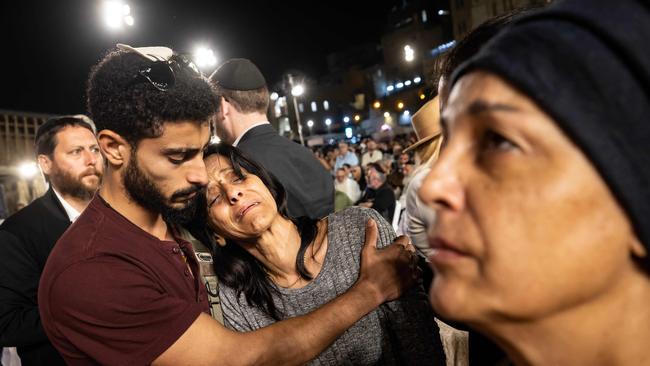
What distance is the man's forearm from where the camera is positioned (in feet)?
6.66

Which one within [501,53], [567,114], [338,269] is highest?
[501,53]

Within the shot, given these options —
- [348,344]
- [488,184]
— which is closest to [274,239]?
[348,344]

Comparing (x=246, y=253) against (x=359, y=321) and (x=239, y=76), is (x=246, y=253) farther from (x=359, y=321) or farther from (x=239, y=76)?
(x=239, y=76)

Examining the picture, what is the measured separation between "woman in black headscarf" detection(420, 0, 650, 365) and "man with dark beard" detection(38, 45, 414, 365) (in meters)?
1.34

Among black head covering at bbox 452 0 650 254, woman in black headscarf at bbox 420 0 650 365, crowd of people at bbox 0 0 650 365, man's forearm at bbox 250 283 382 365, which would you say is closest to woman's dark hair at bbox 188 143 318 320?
crowd of people at bbox 0 0 650 365

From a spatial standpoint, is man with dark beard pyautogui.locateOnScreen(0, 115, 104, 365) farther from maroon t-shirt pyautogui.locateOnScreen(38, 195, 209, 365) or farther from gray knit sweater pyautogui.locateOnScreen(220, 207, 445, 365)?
gray knit sweater pyautogui.locateOnScreen(220, 207, 445, 365)

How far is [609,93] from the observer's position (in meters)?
0.72

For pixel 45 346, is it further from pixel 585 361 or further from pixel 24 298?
pixel 585 361

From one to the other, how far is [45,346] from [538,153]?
355 cm

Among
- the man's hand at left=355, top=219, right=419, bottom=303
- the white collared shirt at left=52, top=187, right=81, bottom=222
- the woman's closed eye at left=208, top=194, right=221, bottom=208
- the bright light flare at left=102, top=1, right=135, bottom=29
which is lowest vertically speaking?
the man's hand at left=355, top=219, right=419, bottom=303

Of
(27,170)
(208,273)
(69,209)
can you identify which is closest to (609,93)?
(208,273)

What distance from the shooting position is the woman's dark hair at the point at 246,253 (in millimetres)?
2496

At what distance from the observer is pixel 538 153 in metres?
0.75

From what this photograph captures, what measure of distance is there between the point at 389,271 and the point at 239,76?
242 cm
